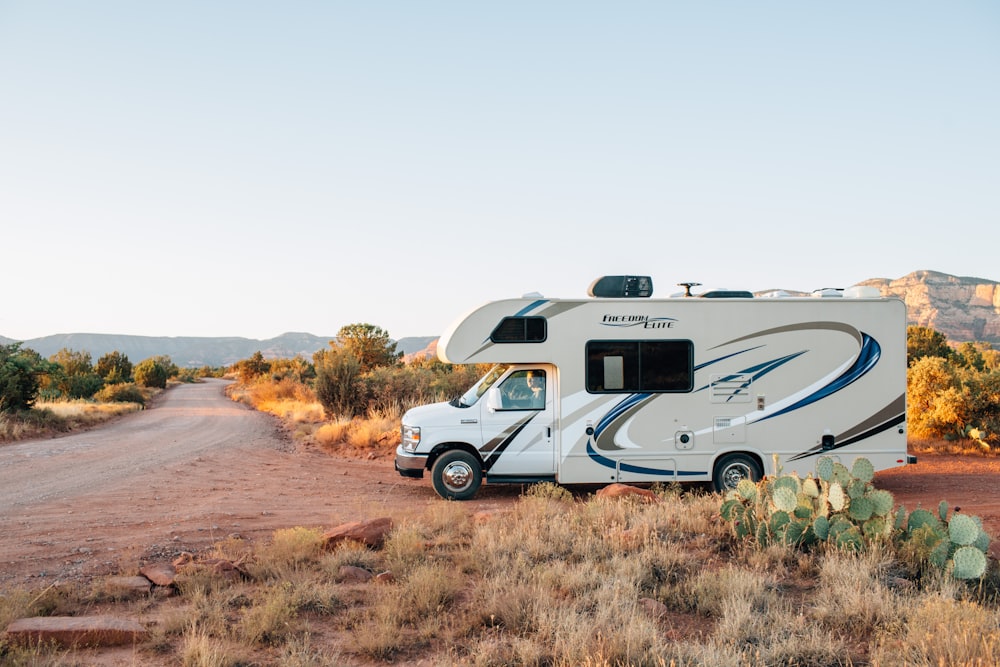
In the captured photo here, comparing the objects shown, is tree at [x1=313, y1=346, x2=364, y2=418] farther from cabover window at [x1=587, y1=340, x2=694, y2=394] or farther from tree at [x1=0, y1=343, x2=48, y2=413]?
cabover window at [x1=587, y1=340, x2=694, y2=394]

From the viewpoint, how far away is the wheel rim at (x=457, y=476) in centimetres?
1004

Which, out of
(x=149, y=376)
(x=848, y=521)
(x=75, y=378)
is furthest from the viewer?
(x=149, y=376)

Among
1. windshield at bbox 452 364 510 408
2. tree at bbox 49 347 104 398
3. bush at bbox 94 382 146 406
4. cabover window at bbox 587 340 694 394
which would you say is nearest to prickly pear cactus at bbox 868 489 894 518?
cabover window at bbox 587 340 694 394

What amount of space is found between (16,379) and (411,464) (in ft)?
56.8

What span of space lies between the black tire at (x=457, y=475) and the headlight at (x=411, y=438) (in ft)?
1.44

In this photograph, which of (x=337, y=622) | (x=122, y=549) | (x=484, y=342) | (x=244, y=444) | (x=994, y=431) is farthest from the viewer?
(x=244, y=444)

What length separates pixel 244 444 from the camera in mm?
17547

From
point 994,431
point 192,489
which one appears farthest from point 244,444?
point 994,431

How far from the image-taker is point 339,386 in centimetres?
1975

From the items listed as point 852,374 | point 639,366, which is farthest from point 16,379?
point 852,374

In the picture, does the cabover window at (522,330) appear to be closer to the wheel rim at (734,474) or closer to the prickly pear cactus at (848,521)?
the wheel rim at (734,474)

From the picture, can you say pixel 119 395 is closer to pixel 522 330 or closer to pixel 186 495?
pixel 186 495

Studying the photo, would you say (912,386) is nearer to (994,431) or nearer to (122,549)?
(994,431)

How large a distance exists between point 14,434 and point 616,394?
1776 centimetres
